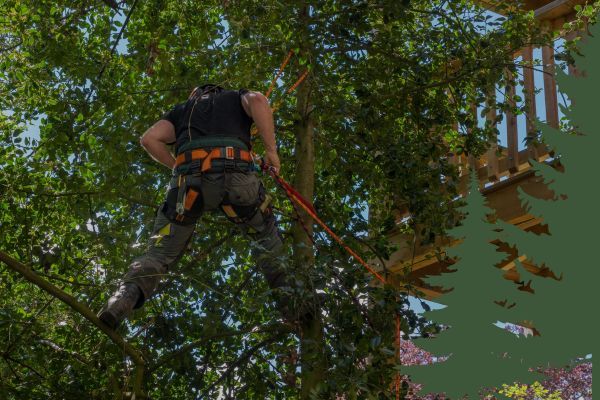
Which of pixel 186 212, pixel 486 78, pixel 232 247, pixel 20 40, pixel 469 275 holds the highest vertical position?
pixel 20 40

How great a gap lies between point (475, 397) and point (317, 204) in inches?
177

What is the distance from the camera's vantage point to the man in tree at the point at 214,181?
14.2 ft

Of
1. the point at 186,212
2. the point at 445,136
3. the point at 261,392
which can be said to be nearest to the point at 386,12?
the point at 445,136

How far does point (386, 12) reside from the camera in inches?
197

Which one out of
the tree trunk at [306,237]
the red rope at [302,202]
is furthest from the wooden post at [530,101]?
the red rope at [302,202]

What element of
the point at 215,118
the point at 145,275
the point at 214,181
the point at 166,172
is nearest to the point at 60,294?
the point at 145,275

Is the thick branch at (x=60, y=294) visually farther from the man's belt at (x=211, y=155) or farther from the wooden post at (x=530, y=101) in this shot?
the wooden post at (x=530, y=101)

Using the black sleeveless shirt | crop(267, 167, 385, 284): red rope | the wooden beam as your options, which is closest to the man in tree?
the black sleeveless shirt

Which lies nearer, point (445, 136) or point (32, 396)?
point (32, 396)

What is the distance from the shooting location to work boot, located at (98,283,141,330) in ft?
12.5

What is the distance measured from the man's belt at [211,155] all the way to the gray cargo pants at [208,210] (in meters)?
0.07

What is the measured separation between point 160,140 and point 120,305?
3.74 feet

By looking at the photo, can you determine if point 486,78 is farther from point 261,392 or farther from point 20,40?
point 20,40

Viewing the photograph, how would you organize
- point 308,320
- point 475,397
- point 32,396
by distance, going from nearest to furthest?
point 475,397 → point 308,320 → point 32,396
